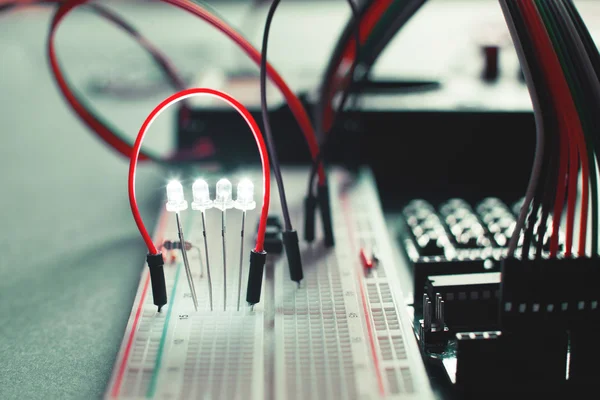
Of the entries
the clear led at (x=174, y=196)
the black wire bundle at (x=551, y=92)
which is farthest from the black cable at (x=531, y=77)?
the clear led at (x=174, y=196)

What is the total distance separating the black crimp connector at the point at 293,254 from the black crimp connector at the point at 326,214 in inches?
5.0

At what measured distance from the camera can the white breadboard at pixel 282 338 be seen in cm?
66

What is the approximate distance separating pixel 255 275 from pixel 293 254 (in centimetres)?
8

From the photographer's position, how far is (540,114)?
67 cm

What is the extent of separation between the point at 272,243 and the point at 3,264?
0.47 meters

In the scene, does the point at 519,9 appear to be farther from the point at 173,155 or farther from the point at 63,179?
the point at 63,179

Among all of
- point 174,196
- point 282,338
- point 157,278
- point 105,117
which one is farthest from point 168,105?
point 105,117

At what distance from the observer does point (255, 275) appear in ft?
2.56

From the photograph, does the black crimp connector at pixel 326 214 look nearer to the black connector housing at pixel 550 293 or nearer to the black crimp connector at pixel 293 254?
the black crimp connector at pixel 293 254

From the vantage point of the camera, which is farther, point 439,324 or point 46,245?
point 46,245

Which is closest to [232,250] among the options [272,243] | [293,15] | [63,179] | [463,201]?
[272,243]

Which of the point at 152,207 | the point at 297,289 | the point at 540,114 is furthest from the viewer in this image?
the point at 152,207

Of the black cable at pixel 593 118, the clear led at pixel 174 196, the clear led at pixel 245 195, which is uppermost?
the black cable at pixel 593 118

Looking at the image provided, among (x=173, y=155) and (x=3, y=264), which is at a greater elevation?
(x=173, y=155)
